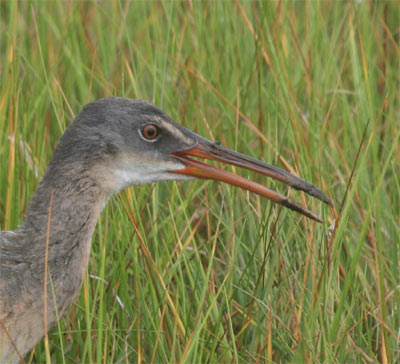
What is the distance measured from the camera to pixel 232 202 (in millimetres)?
3928

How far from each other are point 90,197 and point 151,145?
32 cm

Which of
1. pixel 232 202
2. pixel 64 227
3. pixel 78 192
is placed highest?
pixel 78 192

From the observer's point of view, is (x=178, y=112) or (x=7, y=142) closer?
(x=7, y=142)

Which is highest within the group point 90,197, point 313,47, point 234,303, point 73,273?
point 313,47

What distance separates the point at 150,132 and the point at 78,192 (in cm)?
36

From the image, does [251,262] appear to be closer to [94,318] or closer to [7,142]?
[94,318]

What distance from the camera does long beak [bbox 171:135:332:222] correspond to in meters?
3.24

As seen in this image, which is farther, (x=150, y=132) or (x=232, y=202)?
(x=232, y=202)

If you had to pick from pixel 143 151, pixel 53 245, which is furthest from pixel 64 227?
pixel 143 151

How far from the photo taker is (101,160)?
324 cm

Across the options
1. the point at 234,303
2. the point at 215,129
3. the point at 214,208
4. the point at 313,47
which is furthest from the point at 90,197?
the point at 313,47

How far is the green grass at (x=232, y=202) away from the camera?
338 centimetres

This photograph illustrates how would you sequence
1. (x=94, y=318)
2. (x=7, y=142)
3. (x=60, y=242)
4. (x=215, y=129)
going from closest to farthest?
(x=60, y=242) → (x=94, y=318) → (x=7, y=142) → (x=215, y=129)

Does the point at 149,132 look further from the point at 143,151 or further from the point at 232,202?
the point at 232,202
